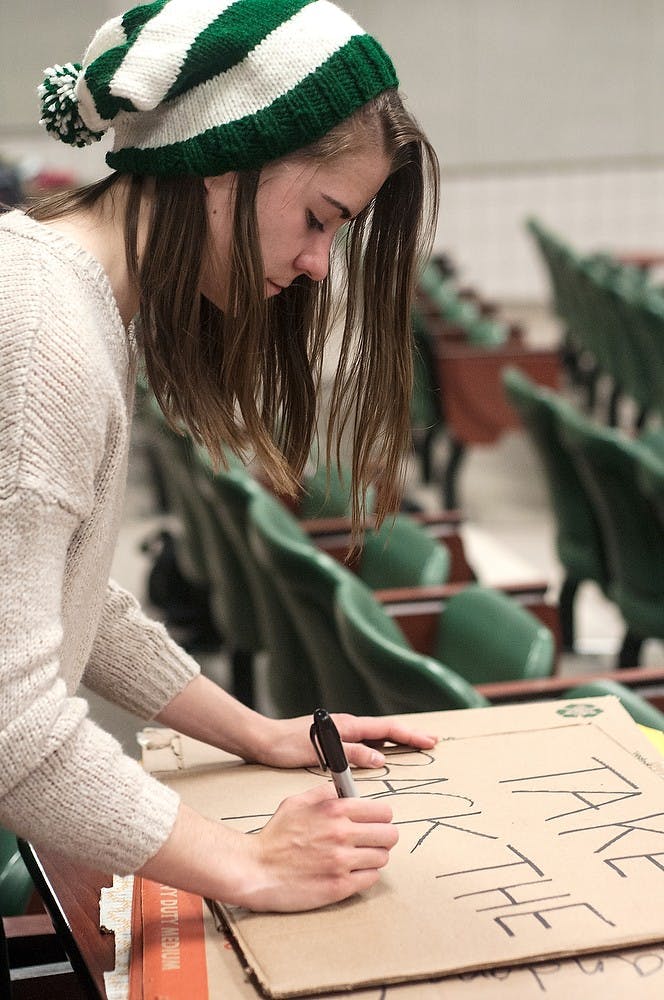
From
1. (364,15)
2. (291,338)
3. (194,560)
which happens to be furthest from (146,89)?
(364,15)

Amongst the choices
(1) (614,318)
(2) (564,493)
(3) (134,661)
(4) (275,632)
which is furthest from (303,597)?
(1) (614,318)

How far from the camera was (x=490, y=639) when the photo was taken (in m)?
2.18

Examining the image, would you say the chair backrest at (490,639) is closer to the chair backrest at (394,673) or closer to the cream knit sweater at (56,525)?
the chair backrest at (394,673)

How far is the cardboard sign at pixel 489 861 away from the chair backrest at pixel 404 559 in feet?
4.17

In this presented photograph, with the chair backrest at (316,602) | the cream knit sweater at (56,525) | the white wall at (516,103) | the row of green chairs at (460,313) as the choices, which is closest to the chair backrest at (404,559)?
the chair backrest at (316,602)

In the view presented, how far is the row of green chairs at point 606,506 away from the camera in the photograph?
112 inches

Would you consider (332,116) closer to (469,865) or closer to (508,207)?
(469,865)

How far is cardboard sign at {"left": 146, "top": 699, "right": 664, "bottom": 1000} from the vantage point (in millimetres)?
872

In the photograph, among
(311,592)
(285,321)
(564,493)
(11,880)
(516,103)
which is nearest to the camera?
(285,321)

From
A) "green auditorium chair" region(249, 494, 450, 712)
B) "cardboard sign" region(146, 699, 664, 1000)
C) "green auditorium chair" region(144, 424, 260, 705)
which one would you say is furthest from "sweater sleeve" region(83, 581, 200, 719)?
"green auditorium chair" region(144, 424, 260, 705)

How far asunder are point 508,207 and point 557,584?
6.41m

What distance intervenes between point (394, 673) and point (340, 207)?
0.81 m

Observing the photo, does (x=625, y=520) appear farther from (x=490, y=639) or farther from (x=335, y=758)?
(x=335, y=758)

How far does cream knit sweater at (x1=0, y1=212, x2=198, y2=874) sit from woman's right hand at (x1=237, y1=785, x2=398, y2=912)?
0.09 m
